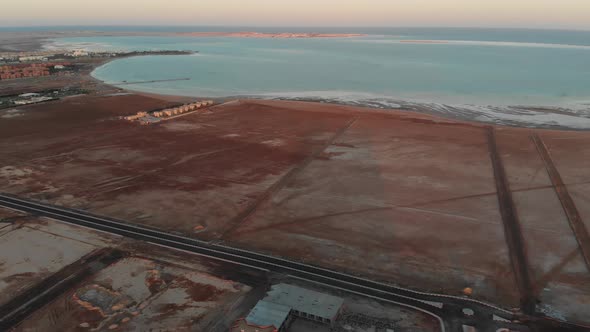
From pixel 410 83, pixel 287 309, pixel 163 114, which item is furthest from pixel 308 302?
pixel 410 83

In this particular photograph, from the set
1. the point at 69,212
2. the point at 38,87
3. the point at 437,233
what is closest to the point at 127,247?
the point at 69,212

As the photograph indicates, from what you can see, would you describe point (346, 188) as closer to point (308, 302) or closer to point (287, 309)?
point (308, 302)

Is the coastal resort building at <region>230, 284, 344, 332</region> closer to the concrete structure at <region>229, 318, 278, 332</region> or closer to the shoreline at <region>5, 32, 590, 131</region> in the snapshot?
the concrete structure at <region>229, 318, 278, 332</region>

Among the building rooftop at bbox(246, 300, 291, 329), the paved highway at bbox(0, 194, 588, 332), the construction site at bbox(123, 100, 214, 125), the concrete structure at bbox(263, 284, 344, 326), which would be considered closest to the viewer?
the building rooftop at bbox(246, 300, 291, 329)

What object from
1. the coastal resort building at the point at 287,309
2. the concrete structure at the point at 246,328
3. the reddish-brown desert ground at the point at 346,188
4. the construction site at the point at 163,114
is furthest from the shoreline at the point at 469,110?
the concrete structure at the point at 246,328

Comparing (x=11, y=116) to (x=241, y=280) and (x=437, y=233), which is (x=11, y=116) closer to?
(x=241, y=280)

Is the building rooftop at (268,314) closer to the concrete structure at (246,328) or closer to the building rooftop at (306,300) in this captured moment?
the concrete structure at (246,328)

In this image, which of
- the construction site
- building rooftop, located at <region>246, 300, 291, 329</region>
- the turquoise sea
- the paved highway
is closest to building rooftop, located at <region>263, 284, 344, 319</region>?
building rooftop, located at <region>246, 300, 291, 329</region>
